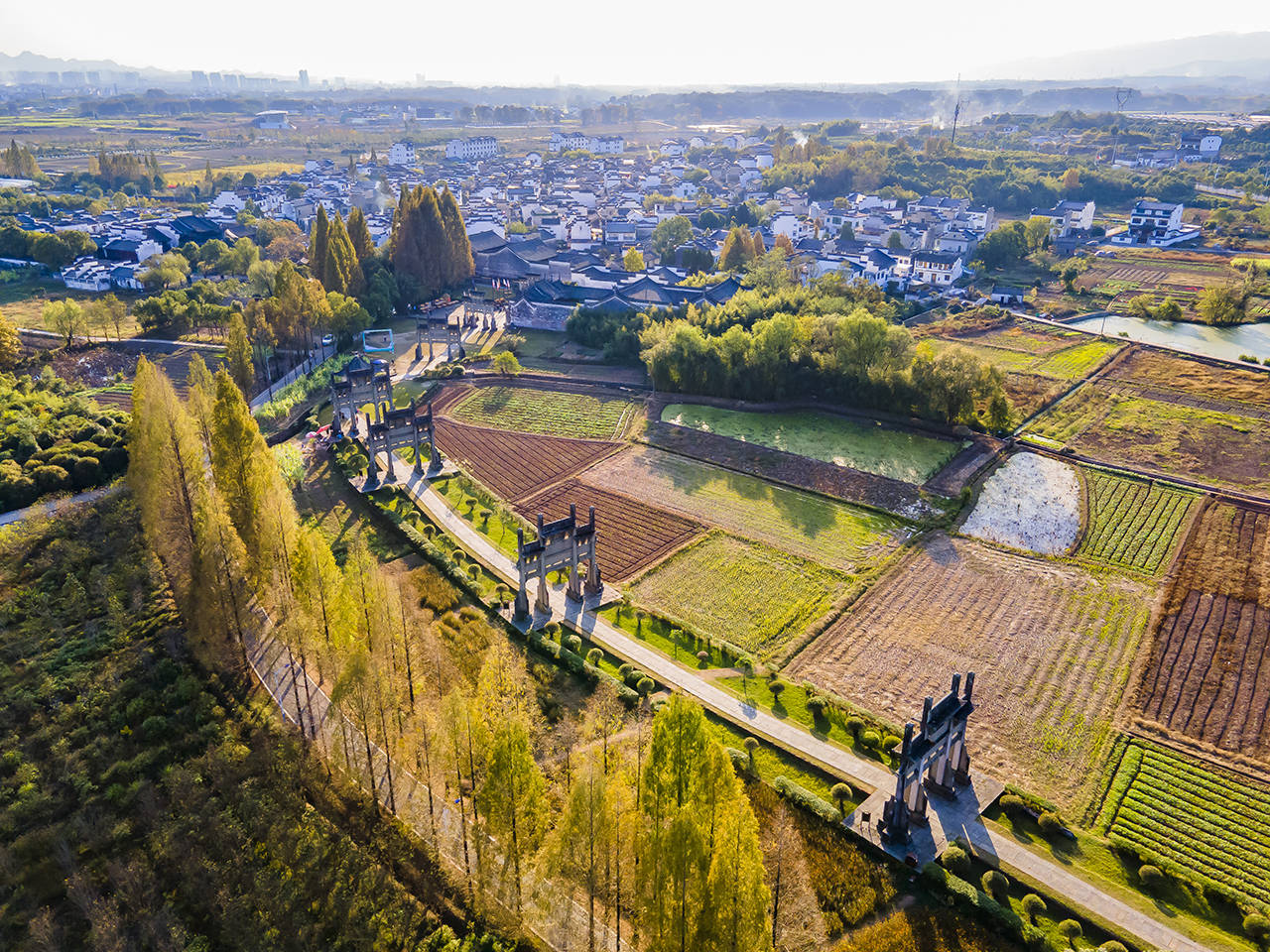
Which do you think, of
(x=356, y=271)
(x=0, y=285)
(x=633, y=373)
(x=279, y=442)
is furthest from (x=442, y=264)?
(x=0, y=285)

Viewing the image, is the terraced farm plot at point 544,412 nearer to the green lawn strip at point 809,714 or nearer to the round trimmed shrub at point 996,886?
the green lawn strip at point 809,714

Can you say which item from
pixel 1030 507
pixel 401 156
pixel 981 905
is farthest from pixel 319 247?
pixel 401 156

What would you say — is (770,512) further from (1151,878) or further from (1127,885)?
(1151,878)

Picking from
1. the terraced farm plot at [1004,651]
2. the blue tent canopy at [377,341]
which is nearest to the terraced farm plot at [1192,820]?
the terraced farm plot at [1004,651]

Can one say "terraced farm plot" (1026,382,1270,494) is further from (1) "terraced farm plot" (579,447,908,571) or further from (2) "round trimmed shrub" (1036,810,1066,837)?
(2) "round trimmed shrub" (1036,810,1066,837)

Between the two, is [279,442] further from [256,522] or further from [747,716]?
[747,716]
